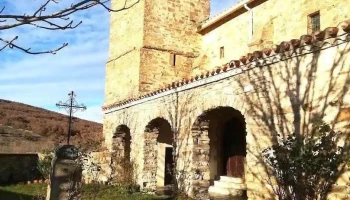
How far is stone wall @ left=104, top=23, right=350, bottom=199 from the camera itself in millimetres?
5945

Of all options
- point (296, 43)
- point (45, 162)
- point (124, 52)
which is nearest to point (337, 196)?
point (296, 43)

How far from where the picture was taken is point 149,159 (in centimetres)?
1277

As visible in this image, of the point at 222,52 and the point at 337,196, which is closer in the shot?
the point at 337,196

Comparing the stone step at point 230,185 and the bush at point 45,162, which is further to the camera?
the bush at point 45,162

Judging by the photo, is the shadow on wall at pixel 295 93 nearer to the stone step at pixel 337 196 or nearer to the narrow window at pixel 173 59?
the stone step at pixel 337 196

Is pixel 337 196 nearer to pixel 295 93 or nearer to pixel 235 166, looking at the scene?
pixel 295 93

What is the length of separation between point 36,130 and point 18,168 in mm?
10035

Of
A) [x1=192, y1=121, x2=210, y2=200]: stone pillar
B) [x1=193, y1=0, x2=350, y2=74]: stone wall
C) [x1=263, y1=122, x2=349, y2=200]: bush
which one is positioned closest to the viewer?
[x1=263, y1=122, x2=349, y2=200]: bush

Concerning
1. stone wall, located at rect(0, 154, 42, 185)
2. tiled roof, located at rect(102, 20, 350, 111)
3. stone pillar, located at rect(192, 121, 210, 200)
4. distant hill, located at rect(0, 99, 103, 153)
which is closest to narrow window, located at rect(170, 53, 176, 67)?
distant hill, located at rect(0, 99, 103, 153)

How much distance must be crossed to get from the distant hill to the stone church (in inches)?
142

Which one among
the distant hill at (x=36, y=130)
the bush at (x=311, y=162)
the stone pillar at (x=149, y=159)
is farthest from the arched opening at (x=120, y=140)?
the bush at (x=311, y=162)

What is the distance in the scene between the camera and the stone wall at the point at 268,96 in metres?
5.95

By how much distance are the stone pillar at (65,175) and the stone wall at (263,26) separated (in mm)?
8340

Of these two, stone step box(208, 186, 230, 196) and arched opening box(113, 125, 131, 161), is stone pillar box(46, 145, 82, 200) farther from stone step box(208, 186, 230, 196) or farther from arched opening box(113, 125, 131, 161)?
arched opening box(113, 125, 131, 161)
